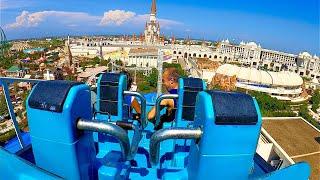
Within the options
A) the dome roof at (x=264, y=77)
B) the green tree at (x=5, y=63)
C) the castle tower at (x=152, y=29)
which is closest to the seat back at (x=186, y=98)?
the dome roof at (x=264, y=77)

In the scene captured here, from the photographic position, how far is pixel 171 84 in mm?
3414

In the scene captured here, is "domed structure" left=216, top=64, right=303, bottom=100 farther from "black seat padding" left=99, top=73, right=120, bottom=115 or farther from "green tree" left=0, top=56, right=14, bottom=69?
"green tree" left=0, top=56, right=14, bottom=69

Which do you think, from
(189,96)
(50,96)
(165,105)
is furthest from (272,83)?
(50,96)

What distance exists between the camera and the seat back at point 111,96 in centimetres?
308

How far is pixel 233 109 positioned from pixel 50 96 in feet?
Result: 3.25

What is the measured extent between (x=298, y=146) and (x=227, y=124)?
11.9 m

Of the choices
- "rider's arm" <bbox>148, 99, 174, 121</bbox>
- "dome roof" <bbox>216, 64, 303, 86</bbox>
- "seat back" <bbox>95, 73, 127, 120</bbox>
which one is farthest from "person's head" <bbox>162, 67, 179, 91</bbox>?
"dome roof" <bbox>216, 64, 303, 86</bbox>

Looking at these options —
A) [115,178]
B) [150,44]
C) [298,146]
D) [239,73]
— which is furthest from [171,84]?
[150,44]

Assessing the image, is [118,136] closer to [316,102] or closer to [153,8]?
[316,102]

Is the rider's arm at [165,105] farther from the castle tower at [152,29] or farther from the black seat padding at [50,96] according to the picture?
the castle tower at [152,29]

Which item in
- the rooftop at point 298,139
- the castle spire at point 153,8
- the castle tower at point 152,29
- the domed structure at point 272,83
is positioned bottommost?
the domed structure at point 272,83

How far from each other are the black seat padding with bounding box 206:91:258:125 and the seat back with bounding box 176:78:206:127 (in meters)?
1.35

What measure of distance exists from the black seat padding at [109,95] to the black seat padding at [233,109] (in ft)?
5.53

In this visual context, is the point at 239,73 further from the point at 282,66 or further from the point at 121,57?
the point at 282,66
